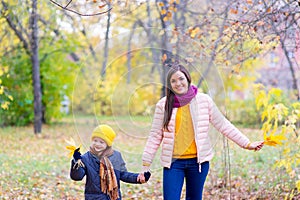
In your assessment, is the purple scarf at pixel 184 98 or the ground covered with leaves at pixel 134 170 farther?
the ground covered with leaves at pixel 134 170

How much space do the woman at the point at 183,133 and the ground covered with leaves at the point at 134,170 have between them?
0.49m

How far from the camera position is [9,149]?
12477mm

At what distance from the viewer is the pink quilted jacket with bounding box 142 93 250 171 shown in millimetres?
4264

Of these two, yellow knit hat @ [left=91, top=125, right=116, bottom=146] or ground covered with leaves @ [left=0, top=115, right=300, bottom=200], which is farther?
ground covered with leaves @ [left=0, top=115, right=300, bottom=200]

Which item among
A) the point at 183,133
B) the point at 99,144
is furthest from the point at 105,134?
the point at 183,133

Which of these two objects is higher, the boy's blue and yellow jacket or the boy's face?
the boy's face

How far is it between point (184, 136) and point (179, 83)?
456mm

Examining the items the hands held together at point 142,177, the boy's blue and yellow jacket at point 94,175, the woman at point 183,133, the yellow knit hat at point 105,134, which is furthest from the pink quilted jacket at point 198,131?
the yellow knit hat at point 105,134

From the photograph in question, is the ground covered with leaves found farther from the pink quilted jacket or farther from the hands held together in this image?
the pink quilted jacket

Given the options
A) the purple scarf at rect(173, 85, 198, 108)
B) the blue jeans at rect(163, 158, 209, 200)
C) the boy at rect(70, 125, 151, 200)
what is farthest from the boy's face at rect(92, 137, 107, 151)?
the purple scarf at rect(173, 85, 198, 108)

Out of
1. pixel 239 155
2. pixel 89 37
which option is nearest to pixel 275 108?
pixel 239 155

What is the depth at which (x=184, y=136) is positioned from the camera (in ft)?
14.0

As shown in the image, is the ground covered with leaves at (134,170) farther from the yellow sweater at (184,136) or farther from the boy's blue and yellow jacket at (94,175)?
the yellow sweater at (184,136)

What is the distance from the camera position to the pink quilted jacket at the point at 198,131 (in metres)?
4.26
